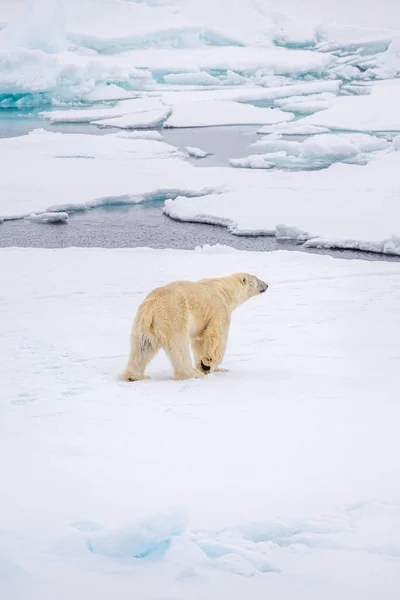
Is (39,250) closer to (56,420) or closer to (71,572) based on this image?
(56,420)

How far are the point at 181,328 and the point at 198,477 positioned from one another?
1.28m

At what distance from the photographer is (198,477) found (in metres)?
2.14

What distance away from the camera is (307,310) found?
235 inches

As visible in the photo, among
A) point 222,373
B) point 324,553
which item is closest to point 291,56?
point 222,373

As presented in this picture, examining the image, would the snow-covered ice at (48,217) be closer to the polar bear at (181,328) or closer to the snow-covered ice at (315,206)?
the snow-covered ice at (315,206)

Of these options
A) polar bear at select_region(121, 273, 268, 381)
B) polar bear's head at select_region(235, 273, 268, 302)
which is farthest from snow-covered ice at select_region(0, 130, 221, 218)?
polar bear at select_region(121, 273, 268, 381)

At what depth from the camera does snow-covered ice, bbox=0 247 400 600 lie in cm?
167

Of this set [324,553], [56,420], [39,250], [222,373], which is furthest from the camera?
[39,250]

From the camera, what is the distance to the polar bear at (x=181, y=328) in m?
3.36

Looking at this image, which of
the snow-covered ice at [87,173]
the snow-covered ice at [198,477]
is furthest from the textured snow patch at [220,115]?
the snow-covered ice at [198,477]

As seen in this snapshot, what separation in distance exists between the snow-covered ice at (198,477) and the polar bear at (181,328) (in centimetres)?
11

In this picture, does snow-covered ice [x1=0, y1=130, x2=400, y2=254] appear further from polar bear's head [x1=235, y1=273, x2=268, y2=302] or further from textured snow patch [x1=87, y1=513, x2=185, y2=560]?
textured snow patch [x1=87, y1=513, x2=185, y2=560]

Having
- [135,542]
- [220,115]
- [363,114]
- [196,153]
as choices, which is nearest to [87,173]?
[196,153]

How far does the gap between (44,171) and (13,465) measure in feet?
35.6
